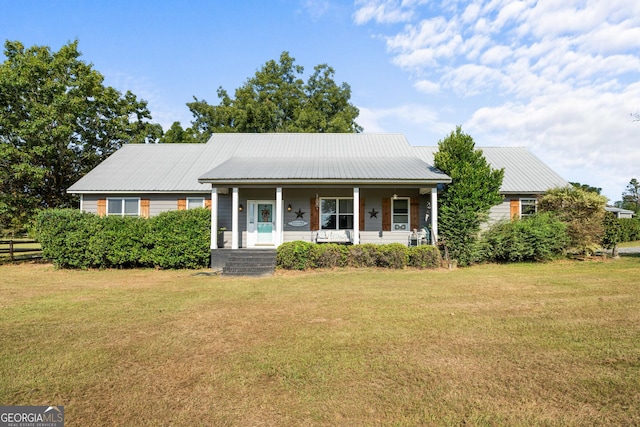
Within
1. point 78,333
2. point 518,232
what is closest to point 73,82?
point 78,333

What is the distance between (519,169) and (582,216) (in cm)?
426

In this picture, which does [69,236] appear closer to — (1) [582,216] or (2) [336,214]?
(2) [336,214]

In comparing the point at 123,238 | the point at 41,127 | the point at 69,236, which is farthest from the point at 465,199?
the point at 41,127

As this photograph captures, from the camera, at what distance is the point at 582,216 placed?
44.2ft


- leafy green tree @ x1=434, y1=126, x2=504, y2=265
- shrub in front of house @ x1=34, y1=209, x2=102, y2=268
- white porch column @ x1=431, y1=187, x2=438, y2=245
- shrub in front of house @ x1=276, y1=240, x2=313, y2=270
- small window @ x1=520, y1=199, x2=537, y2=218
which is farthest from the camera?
small window @ x1=520, y1=199, x2=537, y2=218

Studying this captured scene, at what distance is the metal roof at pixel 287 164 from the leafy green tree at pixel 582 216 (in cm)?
170

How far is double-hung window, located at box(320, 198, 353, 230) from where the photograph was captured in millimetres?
15211

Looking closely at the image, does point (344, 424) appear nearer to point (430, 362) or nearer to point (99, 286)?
point (430, 362)

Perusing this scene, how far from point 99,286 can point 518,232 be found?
13909 mm

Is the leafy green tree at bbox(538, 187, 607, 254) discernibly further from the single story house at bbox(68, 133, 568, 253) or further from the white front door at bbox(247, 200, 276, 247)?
the white front door at bbox(247, 200, 276, 247)

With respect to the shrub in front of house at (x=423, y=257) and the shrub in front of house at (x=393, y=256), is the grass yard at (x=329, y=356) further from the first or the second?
the shrub in front of house at (x=423, y=257)

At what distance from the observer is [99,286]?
921cm

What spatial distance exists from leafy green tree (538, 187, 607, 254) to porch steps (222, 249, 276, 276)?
11444 mm

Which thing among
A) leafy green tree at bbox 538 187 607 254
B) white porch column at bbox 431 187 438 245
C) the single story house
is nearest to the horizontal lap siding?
the single story house
